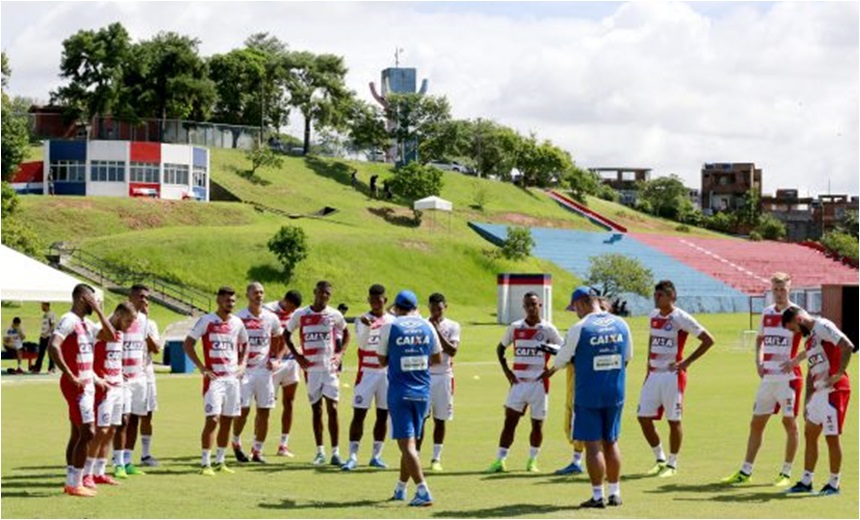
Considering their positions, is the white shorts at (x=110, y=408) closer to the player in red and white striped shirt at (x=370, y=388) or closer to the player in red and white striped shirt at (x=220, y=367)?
the player in red and white striped shirt at (x=220, y=367)

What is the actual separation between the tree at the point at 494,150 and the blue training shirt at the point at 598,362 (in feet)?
444

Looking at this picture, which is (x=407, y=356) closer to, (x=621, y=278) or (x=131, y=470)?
(x=131, y=470)

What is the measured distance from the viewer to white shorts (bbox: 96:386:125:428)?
1666 cm

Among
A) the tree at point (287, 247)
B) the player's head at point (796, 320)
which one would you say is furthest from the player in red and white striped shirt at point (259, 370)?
the tree at point (287, 247)

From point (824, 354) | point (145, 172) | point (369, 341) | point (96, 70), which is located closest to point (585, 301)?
point (824, 354)

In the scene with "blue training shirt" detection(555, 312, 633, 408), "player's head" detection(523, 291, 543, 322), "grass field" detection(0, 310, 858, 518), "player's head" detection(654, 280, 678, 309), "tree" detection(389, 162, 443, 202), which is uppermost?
"tree" detection(389, 162, 443, 202)

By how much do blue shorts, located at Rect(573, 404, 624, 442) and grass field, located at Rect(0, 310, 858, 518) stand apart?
2.58 ft

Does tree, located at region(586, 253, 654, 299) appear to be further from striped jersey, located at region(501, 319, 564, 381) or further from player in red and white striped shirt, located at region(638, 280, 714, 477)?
player in red and white striped shirt, located at region(638, 280, 714, 477)

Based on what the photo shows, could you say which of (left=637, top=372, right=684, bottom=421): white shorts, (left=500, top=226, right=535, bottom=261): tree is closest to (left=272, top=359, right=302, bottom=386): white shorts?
(left=637, top=372, right=684, bottom=421): white shorts

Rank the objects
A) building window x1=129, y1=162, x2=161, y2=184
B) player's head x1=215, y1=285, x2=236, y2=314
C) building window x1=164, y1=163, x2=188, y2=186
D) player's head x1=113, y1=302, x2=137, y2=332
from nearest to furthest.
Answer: player's head x1=113, y1=302, x2=137, y2=332
player's head x1=215, y1=285, x2=236, y2=314
building window x1=129, y1=162, x2=161, y2=184
building window x1=164, y1=163, x2=188, y2=186

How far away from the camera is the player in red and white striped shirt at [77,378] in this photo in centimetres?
1592

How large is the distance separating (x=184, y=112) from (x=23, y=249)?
5045cm

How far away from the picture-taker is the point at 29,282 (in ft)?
111

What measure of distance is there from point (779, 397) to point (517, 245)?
7759cm
